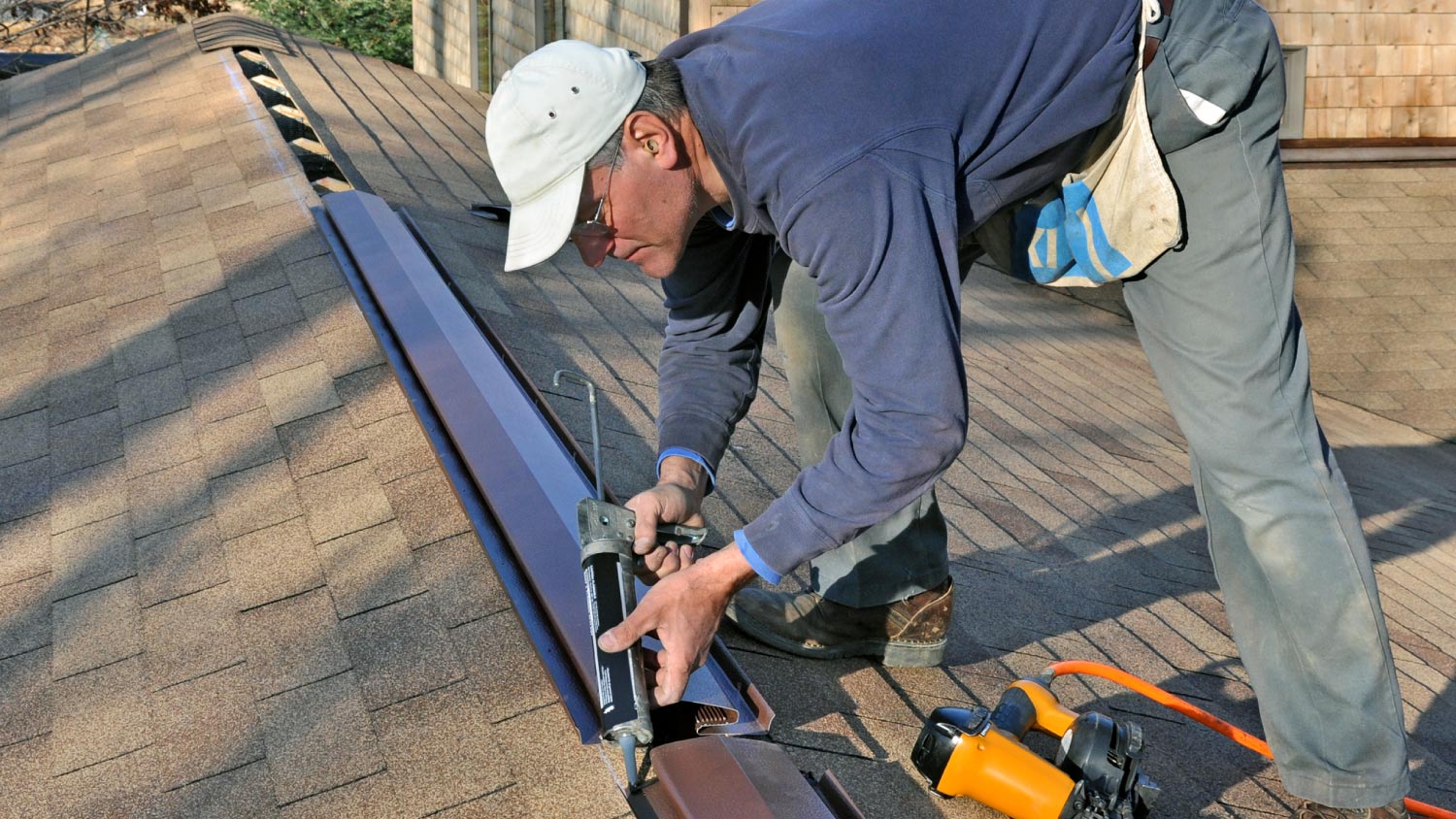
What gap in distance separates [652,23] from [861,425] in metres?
7.51

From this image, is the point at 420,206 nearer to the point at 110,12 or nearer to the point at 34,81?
the point at 34,81

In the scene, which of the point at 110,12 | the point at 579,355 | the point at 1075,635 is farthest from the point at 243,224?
the point at 110,12

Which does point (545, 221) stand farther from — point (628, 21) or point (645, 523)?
point (628, 21)

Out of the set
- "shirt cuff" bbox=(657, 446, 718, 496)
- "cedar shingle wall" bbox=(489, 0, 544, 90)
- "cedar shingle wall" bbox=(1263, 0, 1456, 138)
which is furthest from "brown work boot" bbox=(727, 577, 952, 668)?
"cedar shingle wall" bbox=(489, 0, 544, 90)

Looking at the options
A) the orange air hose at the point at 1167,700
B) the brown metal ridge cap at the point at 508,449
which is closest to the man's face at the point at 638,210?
the brown metal ridge cap at the point at 508,449

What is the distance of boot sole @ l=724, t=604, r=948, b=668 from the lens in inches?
101

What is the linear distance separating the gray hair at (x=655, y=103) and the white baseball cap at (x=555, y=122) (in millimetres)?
12

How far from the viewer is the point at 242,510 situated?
2.71 metres

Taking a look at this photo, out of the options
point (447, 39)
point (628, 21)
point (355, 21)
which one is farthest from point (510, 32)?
point (355, 21)

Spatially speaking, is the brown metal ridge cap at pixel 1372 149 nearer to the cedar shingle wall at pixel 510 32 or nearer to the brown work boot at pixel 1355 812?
the cedar shingle wall at pixel 510 32

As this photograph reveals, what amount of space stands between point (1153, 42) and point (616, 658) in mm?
1361

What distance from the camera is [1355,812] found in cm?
225

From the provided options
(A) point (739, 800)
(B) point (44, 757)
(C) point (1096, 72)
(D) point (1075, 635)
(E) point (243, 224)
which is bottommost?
(D) point (1075, 635)

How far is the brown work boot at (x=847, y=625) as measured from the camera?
8.36ft
